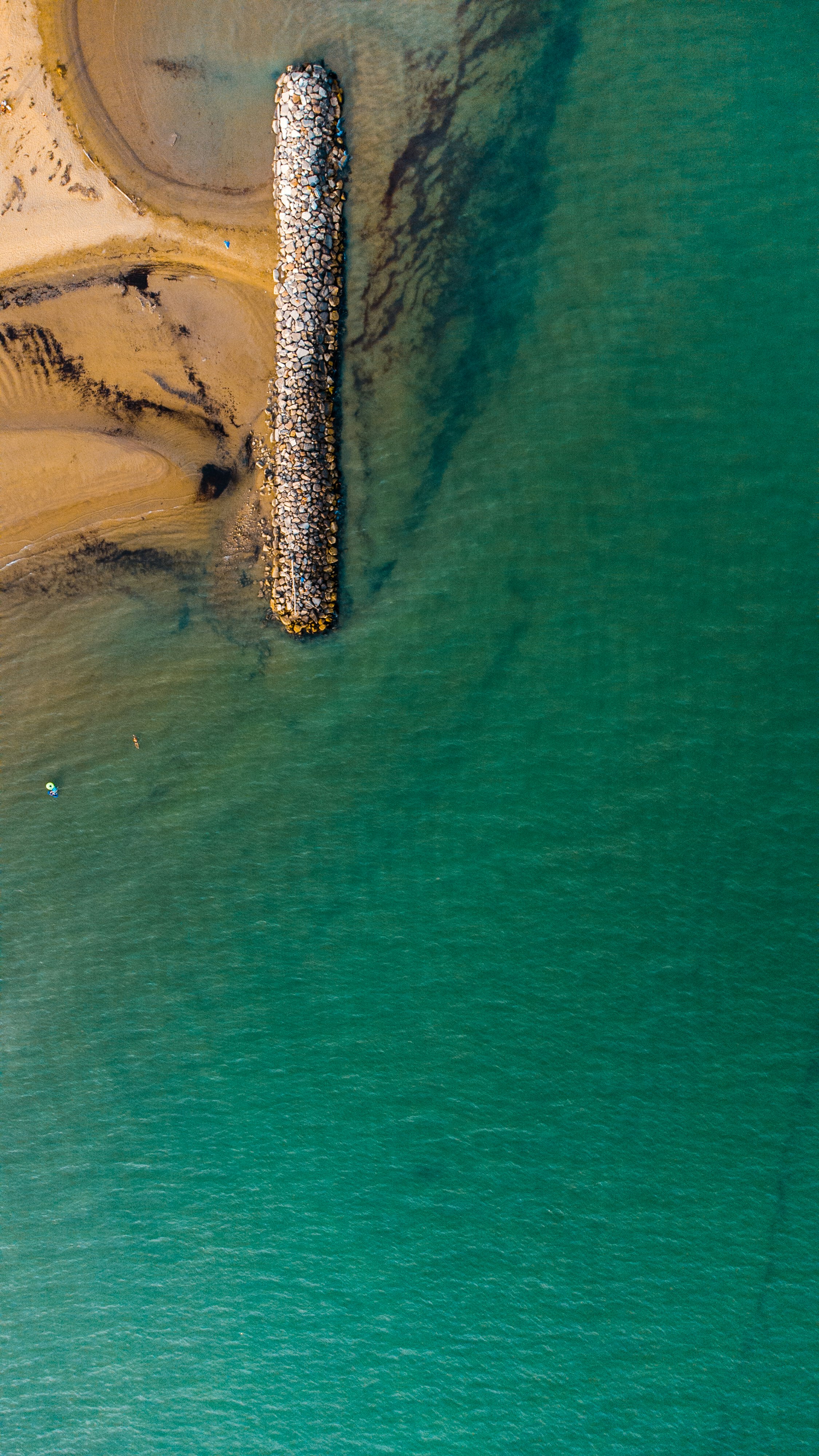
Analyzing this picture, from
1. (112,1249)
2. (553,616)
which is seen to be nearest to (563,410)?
(553,616)

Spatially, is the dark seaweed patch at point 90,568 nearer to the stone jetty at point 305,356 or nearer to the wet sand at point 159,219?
the wet sand at point 159,219

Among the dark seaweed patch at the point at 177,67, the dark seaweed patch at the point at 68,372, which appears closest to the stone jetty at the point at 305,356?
the dark seaweed patch at the point at 68,372

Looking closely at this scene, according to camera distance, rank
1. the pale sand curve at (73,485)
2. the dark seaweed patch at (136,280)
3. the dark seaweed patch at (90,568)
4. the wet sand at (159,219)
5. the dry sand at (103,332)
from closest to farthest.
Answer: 1. the wet sand at (159,219)
2. the dry sand at (103,332)
3. the dark seaweed patch at (136,280)
4. the pale sand curve at (73,485)
5. the dark seaweed patch at (90,568)

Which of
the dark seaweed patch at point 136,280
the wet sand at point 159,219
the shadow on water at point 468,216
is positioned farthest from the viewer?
the dark seaweed patch at point 136,280

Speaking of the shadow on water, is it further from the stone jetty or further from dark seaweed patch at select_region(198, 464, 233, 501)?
dark seaweed patch at select_region(198, 464, 233, 501)

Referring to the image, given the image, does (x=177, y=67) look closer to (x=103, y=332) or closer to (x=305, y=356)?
(x=103, y=332)

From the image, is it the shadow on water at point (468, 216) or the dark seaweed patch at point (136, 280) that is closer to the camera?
the shadow on water at point (468, 216)
